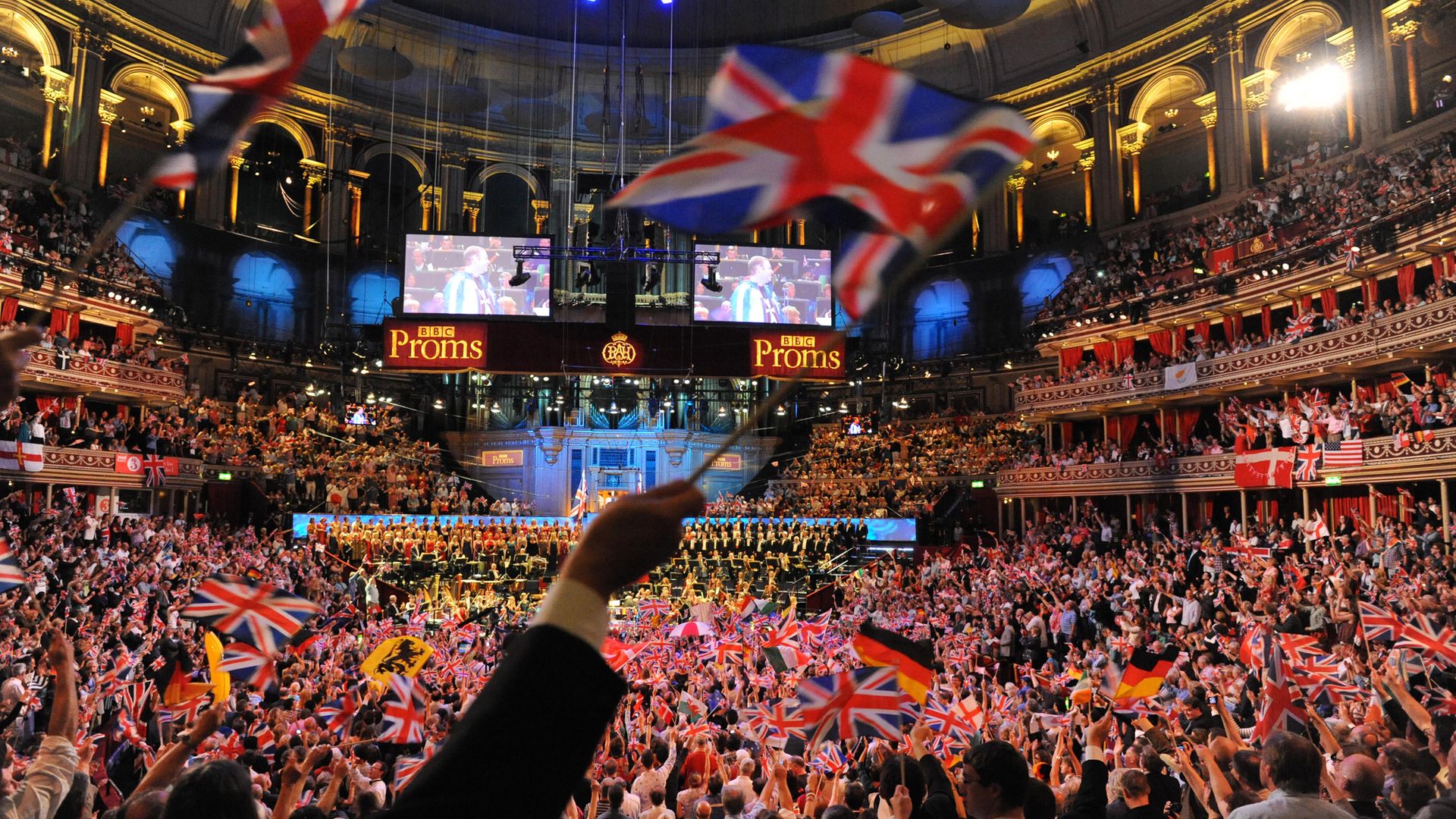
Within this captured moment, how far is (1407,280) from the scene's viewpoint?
2430 cm

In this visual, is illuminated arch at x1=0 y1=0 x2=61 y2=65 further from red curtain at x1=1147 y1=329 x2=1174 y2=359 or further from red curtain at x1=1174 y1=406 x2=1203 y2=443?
red curtain at x1=1174 y1=406 x2=1203 y2=443

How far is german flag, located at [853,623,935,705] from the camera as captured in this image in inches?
342

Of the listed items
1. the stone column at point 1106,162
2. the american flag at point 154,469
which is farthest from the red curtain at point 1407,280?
the american flag at point 154,469

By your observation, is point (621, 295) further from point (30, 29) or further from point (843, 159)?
point (843, 159)

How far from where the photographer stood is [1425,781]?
4.48 m

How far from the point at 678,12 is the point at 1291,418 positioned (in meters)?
29.4

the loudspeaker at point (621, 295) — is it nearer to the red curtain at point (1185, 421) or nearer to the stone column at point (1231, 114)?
the red curtain at point (1185, 421)

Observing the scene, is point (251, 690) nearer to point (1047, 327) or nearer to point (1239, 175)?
point (1047, 327)

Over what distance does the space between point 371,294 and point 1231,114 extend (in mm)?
34241

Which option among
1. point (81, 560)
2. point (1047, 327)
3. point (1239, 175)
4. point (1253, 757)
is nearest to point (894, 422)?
point (1047, 327)

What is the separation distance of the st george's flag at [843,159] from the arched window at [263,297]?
41.2 meters

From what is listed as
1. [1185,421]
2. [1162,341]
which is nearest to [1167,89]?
[1162,341]

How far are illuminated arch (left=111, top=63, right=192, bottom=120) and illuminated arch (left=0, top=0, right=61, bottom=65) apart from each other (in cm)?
220

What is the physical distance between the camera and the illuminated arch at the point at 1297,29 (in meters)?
30.8
